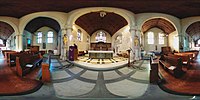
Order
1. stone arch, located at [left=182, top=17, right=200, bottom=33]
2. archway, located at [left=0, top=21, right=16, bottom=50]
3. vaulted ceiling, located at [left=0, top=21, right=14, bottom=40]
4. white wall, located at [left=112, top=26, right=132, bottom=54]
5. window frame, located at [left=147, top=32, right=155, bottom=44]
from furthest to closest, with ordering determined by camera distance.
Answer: window frame, located at [left=147, top=32, right=155, bottom=44] < white wall, located at [left=112, top=26, right=132, bottom=54] < archway, located at [left=0, top=21, right=16, bottom=50] < vaulted ceiling, located at [left=0, top=21, right=14, bottom=40] < stone arch, located at [left=182, top=17, right=200, bottom=33]

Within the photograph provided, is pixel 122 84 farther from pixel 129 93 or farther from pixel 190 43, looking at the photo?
pixel 190 43

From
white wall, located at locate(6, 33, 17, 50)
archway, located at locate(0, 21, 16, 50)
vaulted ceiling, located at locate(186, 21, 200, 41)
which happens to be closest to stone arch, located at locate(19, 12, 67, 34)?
archway, located at locate(0, 21, 16, 50)

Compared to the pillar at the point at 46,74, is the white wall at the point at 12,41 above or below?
above

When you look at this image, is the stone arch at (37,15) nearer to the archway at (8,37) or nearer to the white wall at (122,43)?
the archway at (8,37)

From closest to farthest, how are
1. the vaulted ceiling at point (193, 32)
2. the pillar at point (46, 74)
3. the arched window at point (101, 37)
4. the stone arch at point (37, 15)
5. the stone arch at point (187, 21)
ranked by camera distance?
the pillar at point (46, 74), the stone arch at point (187, 21), the vaulted ceiling at point (193, 32), the stone arch at point (37, 15), the arched window at point (101, 37)

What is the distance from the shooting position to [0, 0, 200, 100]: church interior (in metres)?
1.60

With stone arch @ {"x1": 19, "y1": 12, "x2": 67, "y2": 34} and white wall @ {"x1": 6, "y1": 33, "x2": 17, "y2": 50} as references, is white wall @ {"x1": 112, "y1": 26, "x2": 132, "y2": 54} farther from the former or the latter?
white wall @ {"x1": 6, "y1": 33, "x2": 17, "y2": 50}

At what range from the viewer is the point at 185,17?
3854 mm

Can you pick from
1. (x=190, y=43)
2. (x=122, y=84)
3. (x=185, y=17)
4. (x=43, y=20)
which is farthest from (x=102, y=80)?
(x=43, y=20)

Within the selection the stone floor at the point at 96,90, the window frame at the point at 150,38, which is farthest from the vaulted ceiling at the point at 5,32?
the window frame at the point at 150,38

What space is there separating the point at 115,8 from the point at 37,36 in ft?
9.95

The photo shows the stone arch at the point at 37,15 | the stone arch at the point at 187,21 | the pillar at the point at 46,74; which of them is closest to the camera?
the pillar at the point at 46,74

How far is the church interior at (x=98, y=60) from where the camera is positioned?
5.24ft

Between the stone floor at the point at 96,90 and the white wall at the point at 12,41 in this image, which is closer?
the stone floor at the point at 96,90
